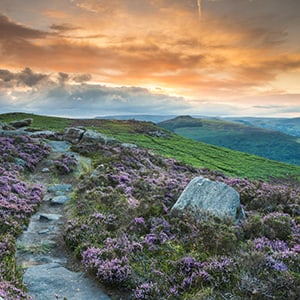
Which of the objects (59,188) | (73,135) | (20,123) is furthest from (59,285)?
(20,123)

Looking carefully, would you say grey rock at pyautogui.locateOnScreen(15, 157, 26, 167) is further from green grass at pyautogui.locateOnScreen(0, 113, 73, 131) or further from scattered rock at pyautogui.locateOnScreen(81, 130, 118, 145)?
green grass at pyautogui.locateOnScreen(0, 113, 73, 131)

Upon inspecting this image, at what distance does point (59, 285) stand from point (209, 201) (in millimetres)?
7544

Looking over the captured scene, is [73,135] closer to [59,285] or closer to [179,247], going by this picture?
[179,247]

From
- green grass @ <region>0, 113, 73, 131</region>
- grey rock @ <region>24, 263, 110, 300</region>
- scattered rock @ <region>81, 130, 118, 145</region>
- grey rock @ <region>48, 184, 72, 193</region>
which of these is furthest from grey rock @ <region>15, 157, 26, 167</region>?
green grass @ <region>0, 113, 73, 131</region>

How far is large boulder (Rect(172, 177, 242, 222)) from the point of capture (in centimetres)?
1286

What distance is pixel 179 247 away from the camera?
1040 cm

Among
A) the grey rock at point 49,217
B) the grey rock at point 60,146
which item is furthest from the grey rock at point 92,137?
the grey rock at point 49,217

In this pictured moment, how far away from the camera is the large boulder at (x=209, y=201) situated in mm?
12859

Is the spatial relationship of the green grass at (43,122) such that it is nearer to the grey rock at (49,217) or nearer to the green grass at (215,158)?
the green grass at (215,158)

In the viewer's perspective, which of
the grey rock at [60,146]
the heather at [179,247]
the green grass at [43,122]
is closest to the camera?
the heather at [179,247]

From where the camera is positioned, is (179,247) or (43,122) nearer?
(179,247)

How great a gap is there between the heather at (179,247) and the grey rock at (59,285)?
43 centimetres

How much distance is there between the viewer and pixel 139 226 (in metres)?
12.3

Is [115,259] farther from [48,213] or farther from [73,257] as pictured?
[48,213]
